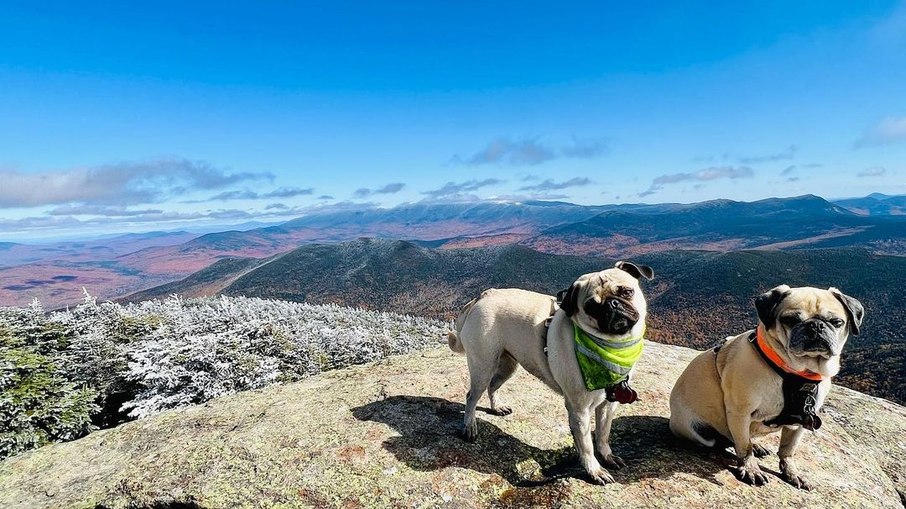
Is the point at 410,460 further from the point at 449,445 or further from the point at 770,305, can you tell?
the point at 770,305

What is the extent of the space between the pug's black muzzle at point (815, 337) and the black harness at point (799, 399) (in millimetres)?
419

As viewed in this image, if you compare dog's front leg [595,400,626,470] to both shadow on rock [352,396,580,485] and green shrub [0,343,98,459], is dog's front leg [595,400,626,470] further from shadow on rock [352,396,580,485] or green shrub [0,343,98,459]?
green shrub [0,343,98,459]

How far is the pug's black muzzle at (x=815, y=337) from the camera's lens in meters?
3.68

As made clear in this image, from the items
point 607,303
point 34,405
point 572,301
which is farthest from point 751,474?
point 34,405

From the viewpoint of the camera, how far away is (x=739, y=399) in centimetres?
421

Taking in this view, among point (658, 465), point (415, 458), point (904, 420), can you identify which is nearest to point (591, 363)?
point (658, 465)

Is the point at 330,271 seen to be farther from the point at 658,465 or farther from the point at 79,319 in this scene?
the point at 658,465

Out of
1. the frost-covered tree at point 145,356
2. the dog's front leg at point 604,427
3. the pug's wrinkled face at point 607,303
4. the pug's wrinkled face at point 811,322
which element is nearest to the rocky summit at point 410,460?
the dog's front leg at point 604,427

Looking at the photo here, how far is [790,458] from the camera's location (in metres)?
4.44

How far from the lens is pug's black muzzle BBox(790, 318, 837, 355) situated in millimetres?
3684

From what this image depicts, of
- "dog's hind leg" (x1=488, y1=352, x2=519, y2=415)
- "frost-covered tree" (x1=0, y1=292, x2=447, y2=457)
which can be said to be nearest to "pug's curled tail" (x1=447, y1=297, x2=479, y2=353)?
"dog's hind leg" (x1=488, y1=352, x2=519, y2=415)

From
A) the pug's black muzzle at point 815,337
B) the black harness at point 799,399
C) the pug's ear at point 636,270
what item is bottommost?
the black harness at point 799,399

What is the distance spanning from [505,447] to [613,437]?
1483 millimetres

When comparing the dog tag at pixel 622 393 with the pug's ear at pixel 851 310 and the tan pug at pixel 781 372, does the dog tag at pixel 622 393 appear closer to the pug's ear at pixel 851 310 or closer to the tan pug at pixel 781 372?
the tan pug at pixel 781 372
